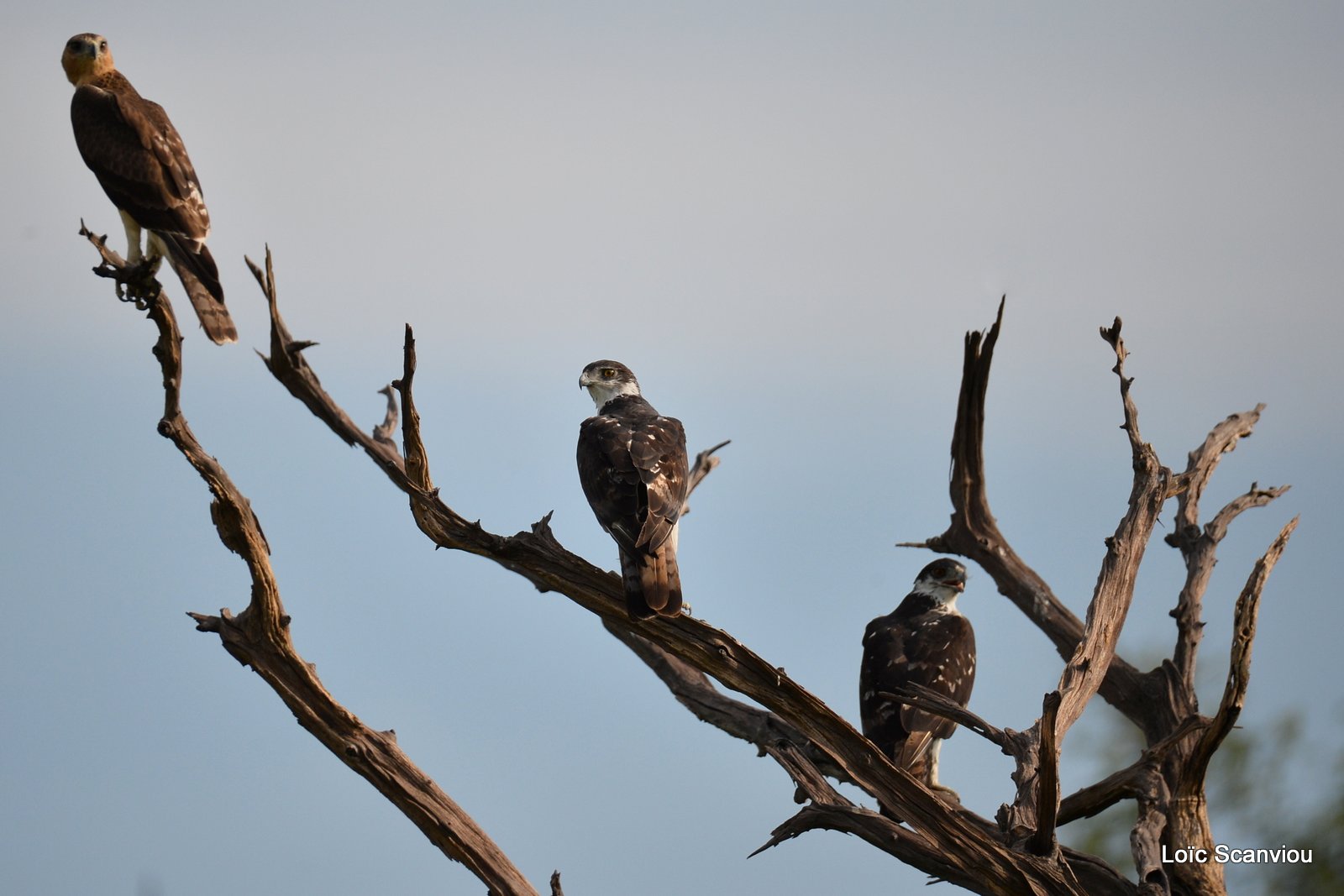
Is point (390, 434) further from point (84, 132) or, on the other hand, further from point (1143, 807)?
point (1143, 807)

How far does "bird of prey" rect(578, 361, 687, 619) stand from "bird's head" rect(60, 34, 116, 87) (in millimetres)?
4388

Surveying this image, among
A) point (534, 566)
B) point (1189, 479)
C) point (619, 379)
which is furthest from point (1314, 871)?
point (534, 566)

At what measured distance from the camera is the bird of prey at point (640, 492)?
21.5ft

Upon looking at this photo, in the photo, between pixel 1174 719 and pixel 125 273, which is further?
pixel 1174 719

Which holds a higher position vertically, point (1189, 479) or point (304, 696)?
point (1189, 479)

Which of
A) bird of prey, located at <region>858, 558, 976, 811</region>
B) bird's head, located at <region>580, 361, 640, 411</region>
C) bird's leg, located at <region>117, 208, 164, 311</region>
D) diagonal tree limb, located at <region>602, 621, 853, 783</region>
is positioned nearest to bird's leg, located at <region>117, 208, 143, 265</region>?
bird's leg, located at <region>117, 208, 164, 311</region>

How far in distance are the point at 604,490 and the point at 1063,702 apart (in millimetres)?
2571

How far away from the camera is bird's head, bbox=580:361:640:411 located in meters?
9.23

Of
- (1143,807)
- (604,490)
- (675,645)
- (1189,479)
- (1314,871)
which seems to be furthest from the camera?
(1314,871)

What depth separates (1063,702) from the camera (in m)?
6.88

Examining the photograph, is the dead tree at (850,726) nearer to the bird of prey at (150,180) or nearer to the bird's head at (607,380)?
the bird of prey at (150,180)

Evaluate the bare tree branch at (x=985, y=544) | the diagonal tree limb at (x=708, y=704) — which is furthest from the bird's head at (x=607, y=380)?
the bare tree branch at (x=985, y=544)

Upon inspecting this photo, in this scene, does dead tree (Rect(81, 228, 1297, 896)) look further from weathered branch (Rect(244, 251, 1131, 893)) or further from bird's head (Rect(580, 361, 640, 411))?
bird's head (Rect(580, 361, 640, 411))
